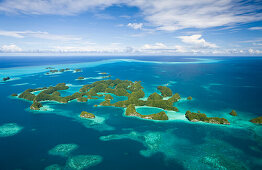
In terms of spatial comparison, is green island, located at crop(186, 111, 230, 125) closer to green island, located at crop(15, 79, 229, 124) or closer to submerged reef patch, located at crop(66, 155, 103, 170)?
green island, located at crop(15, 79, 229, 124)

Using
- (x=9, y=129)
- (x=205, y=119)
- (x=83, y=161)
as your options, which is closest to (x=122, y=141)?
(x=83, y=161)

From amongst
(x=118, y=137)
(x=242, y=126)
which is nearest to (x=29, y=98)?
(x=118, y=137)

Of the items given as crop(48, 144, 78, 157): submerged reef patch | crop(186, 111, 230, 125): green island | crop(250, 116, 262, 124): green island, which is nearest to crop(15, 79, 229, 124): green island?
crop(186, 111, 230, 125): green island

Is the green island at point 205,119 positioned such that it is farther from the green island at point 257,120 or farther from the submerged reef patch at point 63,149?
the submerged reef patch at point 63,149

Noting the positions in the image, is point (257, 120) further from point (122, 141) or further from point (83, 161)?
point (83, 161)

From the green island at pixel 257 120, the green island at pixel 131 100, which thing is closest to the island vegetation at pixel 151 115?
the green island at pixel 131 100

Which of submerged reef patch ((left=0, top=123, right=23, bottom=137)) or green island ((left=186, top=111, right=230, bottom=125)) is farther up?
green island ((left=186, top=111, right=230, bottom=125))

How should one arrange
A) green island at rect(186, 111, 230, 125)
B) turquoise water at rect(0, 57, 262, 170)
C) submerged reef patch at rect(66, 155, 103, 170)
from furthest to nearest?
green island at rect(186, 111, 230, 125), turquoise water at rect(0, 57, 262, 170), submerged reef patch at rect(66, 155, 103, 170)
